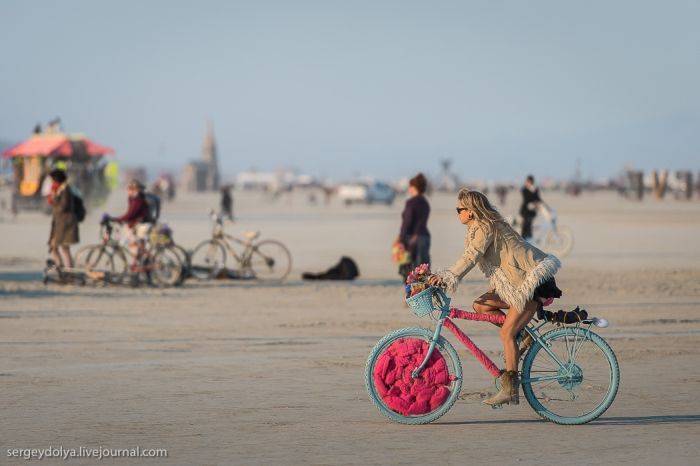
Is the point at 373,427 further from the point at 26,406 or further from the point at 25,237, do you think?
the point at 25,237

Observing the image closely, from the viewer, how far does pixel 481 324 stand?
14680mm

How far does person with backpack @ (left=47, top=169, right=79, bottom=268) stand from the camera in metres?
19.3

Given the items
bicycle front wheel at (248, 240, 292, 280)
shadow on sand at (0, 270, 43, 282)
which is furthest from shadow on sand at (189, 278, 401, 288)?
A: shadow on sand at (0, 270, 43, 282)

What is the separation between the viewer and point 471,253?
8.17 m

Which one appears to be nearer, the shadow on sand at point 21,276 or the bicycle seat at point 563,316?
the bicycle seat at point 563,316

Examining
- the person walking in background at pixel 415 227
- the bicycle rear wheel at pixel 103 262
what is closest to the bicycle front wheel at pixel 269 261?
the bicycle rear wheel at pixel 103 262

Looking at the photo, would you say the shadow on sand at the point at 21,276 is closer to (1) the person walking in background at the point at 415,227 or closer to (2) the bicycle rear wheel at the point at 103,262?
(2) the bicycle rear wheel at the point at 103,262

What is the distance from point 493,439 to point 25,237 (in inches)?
1179

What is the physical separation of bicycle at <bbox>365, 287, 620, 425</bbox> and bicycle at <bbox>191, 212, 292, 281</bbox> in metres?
12.2

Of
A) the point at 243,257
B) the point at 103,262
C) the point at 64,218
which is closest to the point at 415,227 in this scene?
the point at 243,257

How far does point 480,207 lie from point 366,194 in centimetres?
8278

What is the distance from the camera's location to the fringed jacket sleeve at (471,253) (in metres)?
8.11

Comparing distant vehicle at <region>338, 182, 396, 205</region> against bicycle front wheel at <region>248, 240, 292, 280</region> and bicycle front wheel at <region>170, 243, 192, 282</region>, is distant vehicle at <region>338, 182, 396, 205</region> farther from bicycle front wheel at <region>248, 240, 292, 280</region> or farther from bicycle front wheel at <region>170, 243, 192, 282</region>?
bicycle front wheel at <region>170, 243, 192, 282</region>

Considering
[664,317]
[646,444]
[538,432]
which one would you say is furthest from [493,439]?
[664,317]
